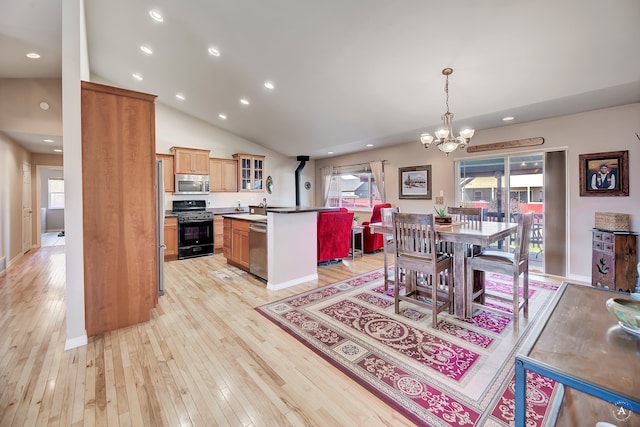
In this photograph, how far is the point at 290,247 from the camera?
380cm

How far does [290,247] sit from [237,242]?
4.37 feet

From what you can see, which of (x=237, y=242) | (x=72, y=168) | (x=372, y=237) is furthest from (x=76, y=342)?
(x=372, y=237)

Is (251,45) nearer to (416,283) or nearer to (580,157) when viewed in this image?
(416,283)

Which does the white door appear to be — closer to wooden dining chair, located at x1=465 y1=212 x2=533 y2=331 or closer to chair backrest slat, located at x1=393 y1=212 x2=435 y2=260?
chair backrest slat, located at x1=393 y1=212 x2=435 y2=260

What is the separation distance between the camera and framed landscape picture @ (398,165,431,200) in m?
5.71

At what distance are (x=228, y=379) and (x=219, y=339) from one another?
59cm

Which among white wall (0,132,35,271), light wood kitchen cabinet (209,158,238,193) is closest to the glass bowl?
light wood kitchen cabinet (209,158,238,193)

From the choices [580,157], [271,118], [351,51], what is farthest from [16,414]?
[580,157]

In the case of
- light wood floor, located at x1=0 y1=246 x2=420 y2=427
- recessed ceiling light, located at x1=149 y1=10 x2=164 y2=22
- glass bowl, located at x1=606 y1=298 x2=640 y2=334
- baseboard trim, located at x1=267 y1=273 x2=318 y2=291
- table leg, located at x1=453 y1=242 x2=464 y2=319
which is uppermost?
recessed ceiling light, located at x1=149 y1=10 x2=164 y2=22

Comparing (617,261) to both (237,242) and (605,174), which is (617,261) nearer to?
(605,174)

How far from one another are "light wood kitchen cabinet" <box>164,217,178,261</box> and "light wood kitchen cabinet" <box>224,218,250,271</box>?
1245mm

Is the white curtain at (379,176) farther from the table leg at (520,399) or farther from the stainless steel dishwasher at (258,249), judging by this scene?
the table leg at (520,399)

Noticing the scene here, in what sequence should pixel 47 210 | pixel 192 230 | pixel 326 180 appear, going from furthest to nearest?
pixel 47 210 → pixel 326 180 → pixel 192 230

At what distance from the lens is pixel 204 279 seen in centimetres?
417
